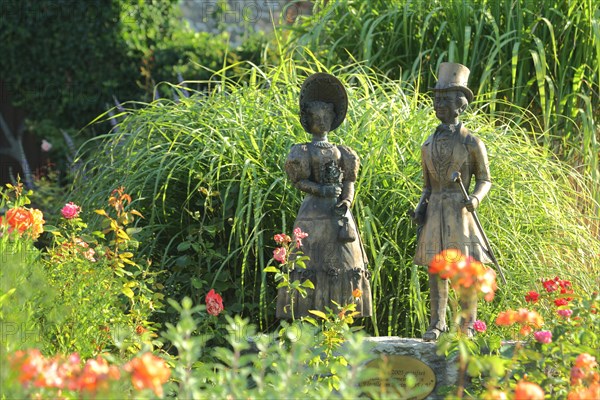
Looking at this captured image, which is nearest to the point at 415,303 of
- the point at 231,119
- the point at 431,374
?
the point at 431,374

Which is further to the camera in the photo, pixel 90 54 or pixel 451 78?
pixel 90 54

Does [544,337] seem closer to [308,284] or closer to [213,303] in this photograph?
[308,284]

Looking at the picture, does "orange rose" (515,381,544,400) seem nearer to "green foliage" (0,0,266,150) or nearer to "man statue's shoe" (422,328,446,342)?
"man statue's shoe" (422,328,446,342)

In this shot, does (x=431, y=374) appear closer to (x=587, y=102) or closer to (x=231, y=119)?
(x=231, y=119)

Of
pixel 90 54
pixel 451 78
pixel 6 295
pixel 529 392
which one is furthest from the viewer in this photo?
pixel 90 54

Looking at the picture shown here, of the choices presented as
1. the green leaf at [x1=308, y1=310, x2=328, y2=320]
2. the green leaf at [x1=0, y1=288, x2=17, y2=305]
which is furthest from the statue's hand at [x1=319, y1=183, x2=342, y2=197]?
the green leaf at [x1=0, y1=288, x2=17, y2=305]

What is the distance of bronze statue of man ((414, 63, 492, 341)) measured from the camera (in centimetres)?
435

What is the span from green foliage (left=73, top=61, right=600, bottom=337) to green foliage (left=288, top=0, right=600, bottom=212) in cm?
96

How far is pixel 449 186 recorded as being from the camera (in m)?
4.41

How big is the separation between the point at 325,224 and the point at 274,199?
121cm

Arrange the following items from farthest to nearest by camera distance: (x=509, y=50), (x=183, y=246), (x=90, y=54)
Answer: (x=90, y=54)
(x=509, y=50)
(x=183, y=246)

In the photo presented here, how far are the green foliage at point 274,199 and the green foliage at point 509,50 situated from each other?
3.14 feet

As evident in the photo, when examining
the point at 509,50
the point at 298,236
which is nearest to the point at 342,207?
the point at 298,236

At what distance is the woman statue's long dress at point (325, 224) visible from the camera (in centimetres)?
452
